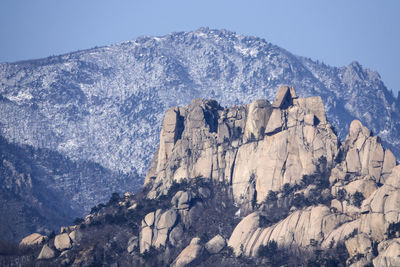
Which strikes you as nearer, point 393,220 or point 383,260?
point 383,260

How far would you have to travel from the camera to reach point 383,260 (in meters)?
188

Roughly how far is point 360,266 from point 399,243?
10.3 metres

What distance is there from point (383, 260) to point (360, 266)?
786 centimetres

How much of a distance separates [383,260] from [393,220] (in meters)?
14.1

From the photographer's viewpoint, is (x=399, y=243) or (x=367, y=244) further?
(x=367, y=244)

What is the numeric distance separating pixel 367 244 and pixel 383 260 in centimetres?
1226

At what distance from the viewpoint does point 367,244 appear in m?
200

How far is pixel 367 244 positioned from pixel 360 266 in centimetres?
654

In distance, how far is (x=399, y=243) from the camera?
616 ft

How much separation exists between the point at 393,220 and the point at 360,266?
1178 cm

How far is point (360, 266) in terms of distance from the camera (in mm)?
194750

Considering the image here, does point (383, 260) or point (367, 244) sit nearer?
point (383, 260)
